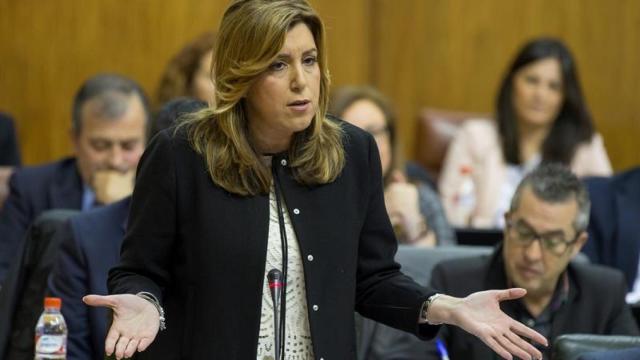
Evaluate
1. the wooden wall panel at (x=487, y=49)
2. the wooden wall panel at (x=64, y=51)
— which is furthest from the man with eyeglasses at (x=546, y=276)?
the wooden wall panel at (x=487, y=49)

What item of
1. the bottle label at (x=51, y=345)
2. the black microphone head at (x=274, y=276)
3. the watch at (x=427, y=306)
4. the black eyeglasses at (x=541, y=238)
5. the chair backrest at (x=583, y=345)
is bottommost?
the bottle label at (x=51, y=345)

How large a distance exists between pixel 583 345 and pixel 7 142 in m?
3.38

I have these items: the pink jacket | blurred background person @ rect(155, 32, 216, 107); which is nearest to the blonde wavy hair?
blurred background person @ rect(155, 32, 216, 107)

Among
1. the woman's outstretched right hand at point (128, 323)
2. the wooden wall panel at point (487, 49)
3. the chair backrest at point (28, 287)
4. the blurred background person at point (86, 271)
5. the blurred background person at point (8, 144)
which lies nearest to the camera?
the woman's outstretched right hand at point (128, 323)

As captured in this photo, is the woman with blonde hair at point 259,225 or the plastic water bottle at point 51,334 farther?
the plastic water bottle at point 51,334

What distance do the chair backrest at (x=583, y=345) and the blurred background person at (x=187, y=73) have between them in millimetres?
2504

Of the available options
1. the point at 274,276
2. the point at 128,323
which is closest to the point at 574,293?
the point at 274,276

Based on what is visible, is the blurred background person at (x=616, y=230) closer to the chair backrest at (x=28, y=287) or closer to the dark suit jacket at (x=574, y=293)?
the dark suit jacket at (x=574, y=293)

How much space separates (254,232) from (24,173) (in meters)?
2.68

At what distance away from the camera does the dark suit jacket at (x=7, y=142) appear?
5715 millimetres

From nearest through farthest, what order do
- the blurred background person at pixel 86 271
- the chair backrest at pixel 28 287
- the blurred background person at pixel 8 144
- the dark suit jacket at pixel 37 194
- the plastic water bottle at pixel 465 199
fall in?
the blurred background person at pixel 86 271 → the chair backrest at pixel 28 287 → the dark suit jacket at pixel 37 194 → the blurred background person at pixel 8 144 → the plastic water bottle at pixel 465 199

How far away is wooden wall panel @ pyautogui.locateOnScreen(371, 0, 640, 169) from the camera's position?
692 centimetres

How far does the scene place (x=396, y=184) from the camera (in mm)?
5145

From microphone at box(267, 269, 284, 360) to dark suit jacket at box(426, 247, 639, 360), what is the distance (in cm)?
138
